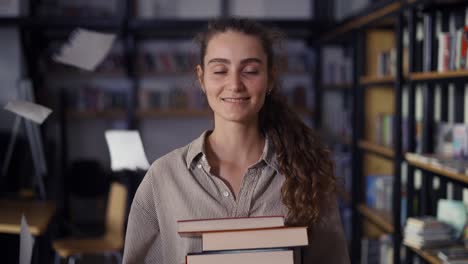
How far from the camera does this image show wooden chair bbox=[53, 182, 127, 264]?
3.73 metres

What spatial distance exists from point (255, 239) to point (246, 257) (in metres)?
0.03

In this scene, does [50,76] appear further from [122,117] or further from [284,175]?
[284,175]

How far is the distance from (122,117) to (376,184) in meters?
3.24

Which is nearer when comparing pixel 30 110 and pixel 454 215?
pixel 30 110

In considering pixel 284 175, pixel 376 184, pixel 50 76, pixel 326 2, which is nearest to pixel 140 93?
pixel 50 76

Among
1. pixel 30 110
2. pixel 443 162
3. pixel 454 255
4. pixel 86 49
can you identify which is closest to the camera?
pixel 30 110

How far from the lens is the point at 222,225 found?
0.91 meters

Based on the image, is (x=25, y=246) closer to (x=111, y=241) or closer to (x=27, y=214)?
(x=27, y=214)

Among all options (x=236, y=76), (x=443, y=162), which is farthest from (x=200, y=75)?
(x=443, y=162)

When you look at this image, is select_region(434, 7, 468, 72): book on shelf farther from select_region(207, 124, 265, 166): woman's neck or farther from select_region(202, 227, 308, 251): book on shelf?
select_region(202, 227, 308, 251): book on shelf

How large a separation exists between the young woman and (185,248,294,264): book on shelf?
29 cm

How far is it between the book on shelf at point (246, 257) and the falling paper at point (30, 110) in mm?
523

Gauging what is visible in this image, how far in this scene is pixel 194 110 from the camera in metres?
6.08

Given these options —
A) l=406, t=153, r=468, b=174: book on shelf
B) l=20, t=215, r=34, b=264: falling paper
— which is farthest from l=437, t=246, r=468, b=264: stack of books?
l=20, t=215, r=34, b=264: falling paper
